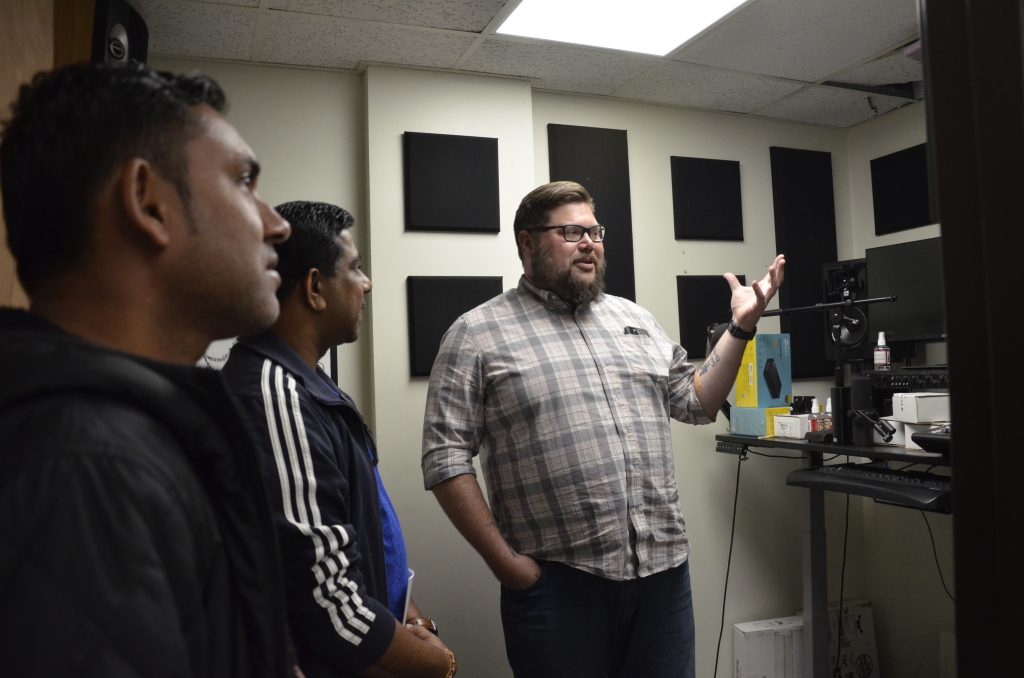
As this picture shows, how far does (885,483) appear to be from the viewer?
2.44 meters

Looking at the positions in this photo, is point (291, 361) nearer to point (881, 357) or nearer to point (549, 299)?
point (549, 299)

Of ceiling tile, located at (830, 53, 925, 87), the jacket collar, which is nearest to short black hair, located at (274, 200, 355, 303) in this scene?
the jacket collar

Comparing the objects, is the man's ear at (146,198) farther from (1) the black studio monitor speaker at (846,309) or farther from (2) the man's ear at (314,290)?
Result: (1) the black studio monitor speaker at (846,309)

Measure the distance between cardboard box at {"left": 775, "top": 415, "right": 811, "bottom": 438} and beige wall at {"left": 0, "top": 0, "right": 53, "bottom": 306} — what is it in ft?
8.50

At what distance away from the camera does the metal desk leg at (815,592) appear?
2.78 metres

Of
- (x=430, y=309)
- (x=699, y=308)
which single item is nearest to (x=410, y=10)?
(x=430, y=309)

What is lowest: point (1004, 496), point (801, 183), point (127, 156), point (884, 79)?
point (1004, 496)

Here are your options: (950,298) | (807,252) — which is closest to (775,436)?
(807,252)

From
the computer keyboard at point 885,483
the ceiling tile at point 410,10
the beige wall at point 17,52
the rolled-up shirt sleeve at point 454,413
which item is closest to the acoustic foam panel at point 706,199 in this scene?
the computer keyboard at point 885,483

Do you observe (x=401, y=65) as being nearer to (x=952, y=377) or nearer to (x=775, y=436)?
(x=775, y=436)

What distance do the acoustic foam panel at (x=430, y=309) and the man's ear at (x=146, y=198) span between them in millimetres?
1990

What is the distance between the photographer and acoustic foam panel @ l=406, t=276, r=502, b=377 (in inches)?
105

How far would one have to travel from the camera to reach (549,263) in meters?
2.02

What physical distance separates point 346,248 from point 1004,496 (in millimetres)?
1241
